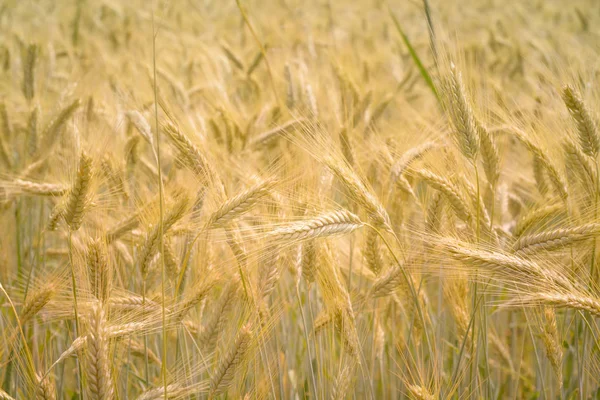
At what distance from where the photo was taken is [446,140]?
1725 millimetres

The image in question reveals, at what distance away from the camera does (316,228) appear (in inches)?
46.8

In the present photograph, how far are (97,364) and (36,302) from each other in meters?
0.41

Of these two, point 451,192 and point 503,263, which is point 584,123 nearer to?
point 451,192

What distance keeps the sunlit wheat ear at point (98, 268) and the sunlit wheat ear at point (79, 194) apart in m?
0.07

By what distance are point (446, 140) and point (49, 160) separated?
1768 millimetres

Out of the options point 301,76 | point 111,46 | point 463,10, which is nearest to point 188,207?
point 301,76

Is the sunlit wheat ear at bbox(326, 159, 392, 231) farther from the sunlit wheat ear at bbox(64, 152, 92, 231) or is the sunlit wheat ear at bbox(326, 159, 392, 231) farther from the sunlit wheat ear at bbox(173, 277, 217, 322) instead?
the sunlit wheat ear at bbox(64, 152, 92, 231)

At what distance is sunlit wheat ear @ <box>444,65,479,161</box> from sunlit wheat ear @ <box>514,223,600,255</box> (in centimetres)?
24

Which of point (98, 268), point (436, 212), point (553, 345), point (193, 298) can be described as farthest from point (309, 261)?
point (553, 345)

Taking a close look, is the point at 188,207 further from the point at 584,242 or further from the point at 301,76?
the point at 301,76

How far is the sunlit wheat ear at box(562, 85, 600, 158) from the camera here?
1.46 m

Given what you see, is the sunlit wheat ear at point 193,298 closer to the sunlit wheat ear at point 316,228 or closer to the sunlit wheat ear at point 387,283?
the sunlit wheat ear at point 316,228

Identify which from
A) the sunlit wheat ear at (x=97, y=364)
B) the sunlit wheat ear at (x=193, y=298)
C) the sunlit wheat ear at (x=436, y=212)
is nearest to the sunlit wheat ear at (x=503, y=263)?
the sunlit wheat ear at (x=436, y=212)

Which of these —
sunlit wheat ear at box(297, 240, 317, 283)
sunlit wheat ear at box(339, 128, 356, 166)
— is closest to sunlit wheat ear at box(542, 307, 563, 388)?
sunlit wheat ear at box(297, 240, 317, 283)
